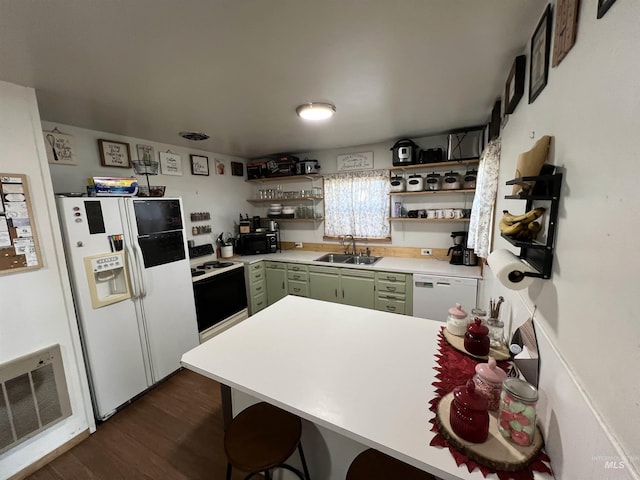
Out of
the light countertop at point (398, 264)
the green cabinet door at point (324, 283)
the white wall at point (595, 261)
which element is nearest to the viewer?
the white wall at point (595, 261)

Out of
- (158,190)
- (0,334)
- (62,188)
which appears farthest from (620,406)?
(62,188)

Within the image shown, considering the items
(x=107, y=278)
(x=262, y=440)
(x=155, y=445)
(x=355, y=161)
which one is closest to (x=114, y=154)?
(x=107, y=278)

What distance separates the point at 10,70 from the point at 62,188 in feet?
3.64

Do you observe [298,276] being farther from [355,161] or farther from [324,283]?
[355,161]

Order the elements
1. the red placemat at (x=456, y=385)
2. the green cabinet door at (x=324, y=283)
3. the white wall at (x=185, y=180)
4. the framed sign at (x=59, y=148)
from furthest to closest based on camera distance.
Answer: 1. the green cabinet door at (x=324, y=283)
2. the white wall at (x=185, y=180)
3. the framed sign at (x=59, y=148)
4. the red placemat at (x=456, y=385)

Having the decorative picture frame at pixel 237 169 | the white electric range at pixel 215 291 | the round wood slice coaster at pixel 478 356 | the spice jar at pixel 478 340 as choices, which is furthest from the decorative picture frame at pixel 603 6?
the decorative picture frame at pixel 237 169

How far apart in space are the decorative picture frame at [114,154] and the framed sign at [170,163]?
357 mm

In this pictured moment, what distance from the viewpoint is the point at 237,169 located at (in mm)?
3947

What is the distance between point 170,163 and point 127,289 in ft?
5.32

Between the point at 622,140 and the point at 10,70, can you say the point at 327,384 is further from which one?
the point at 10,70

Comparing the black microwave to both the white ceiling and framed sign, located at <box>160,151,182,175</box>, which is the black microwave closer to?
framed sign, located at <box>160,151,182,175</box>

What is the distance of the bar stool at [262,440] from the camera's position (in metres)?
1.06

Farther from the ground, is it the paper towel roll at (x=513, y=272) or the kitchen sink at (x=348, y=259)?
the paper towel roll at (x=513, y=272)

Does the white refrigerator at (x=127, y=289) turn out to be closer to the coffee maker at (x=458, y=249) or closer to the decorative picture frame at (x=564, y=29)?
the decorative picture frame at (x=564, y=29)
